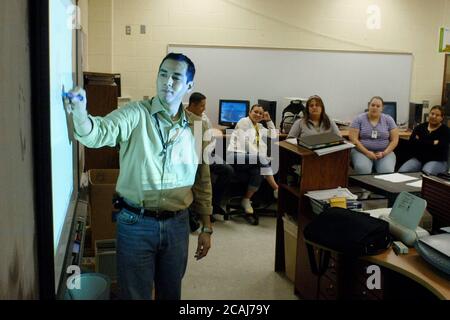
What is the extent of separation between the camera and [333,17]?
6086 mm

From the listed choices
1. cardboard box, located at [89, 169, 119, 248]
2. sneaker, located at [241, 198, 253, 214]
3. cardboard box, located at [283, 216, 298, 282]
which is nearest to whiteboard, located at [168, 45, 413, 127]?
sneaker, located at [241, 198, 253, 214]

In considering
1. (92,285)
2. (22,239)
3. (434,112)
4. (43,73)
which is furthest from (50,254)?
(434,112)

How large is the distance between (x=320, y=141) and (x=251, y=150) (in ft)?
6.33

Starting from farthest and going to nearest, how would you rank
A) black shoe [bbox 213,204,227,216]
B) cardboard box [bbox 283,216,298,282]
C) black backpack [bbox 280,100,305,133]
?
black backpack [bbox 280,100,305,133], black shoe [bbox 213,204,227,216], cardboard box [bbox 283,216,298,282]

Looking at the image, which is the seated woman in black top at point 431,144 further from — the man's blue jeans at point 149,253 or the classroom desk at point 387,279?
the man's blue jeans at point 149,253

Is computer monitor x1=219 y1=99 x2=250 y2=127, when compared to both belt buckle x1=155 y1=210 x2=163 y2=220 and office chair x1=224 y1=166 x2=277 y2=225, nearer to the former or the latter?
office chair x1=224 y1=166 x2=277 y2=225

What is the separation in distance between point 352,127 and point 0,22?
4.76 m

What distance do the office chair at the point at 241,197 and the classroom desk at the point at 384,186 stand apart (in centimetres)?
144

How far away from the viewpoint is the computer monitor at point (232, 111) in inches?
227

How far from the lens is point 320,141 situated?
119 inches

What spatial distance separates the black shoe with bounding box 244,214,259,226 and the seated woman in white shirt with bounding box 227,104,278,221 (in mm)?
87

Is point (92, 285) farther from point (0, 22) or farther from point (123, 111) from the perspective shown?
point (0, 22)

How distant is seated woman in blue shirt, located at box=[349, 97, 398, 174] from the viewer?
16.6 feet

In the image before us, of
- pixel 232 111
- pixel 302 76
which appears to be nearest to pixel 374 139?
pixel 302 76
